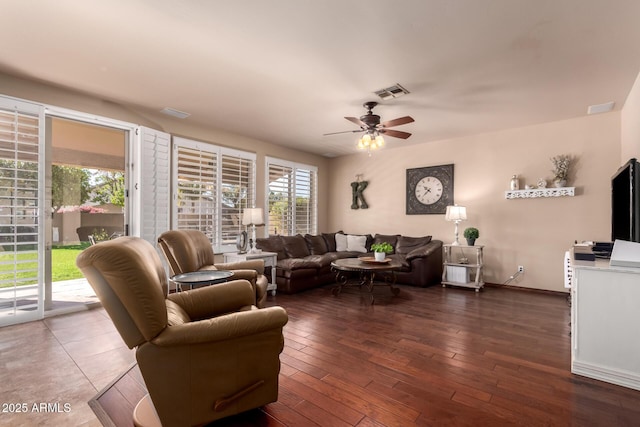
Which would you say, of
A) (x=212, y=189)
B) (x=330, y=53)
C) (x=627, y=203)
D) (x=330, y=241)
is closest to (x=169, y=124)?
(x=212, y=189)

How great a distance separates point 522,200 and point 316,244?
12.0 feet

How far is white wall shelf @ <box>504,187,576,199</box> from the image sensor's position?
4.58 m

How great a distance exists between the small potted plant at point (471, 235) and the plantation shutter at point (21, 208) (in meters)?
5.75

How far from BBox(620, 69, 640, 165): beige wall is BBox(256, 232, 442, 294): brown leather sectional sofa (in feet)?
9.10

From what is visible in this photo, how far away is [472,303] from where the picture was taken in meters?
4.22

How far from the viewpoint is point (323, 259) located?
208 inches

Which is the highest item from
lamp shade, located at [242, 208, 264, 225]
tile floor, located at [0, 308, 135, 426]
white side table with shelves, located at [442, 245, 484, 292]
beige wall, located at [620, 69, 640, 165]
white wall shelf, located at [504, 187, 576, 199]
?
beige wall, located at [620, 69, 640, 165]

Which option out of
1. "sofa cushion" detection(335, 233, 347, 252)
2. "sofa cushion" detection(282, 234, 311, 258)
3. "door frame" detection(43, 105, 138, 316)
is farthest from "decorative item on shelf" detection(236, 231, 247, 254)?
"sofa cushion" detection(335, 233, 347, 252)

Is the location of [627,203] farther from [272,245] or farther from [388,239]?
[272,245]

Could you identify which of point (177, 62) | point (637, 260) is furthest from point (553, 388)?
point (177, 62)

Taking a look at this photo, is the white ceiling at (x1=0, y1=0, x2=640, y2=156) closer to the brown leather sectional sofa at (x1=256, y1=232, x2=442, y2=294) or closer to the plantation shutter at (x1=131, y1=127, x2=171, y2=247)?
the plantation shutter at (x1=131, y1=127, x2=171, y2=247)

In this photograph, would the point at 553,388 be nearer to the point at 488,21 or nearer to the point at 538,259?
the point at 488,21

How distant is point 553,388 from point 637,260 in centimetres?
103

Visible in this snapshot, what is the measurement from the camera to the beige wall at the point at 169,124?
3.39 m
